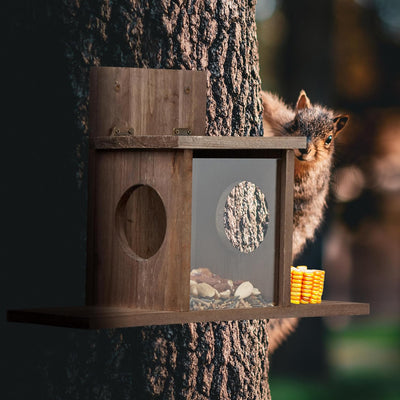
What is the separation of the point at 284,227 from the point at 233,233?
16 centimetres

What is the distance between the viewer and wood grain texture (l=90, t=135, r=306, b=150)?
2475mm

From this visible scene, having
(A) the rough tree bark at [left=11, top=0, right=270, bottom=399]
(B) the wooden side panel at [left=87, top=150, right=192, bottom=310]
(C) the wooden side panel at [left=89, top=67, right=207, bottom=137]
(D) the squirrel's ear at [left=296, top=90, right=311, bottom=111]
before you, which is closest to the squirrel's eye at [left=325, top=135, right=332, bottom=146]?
(D) the squirrel's ear at [left=296, top=90, right=311, bottom=111]

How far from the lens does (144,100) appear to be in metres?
2.80

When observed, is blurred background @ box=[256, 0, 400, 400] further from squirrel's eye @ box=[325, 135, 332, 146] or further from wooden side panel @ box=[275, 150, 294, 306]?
wooden side panel @ box=[275, 150, 294, 306]

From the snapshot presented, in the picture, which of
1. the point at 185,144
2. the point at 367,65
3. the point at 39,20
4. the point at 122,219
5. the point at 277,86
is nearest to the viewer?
the point at 185,144

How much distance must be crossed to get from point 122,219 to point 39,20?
110cm

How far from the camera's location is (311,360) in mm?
4844

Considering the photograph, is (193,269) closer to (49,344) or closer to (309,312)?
(309,312)

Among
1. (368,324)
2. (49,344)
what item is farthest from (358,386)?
(49,344)

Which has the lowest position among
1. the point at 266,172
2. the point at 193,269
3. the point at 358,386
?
the point at 358,386

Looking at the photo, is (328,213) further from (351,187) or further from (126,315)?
(126,315)

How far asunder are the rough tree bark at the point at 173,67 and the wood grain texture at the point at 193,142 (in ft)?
2.73

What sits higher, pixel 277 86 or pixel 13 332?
pixel 277 86

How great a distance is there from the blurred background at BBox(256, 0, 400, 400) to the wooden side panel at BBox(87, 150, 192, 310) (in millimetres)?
1999
